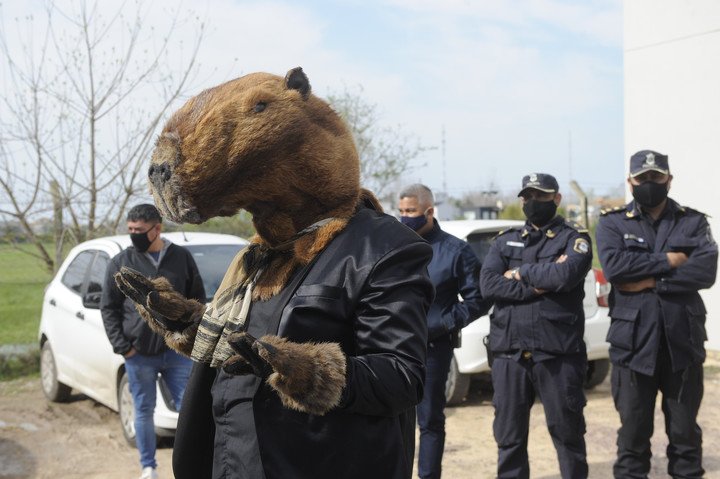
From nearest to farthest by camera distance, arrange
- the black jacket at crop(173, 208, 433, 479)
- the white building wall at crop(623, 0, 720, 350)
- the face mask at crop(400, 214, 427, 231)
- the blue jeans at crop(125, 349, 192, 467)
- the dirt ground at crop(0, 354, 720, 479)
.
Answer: the black jacket at crop(173, 208, 433, 479) → the face mask at crop(400, 214, 427, 231) → the blue jeans at crop(125, 349, 192, 467) → the dirt ground at crop(0, 354, 720, 479) → the white building wall at crop(623, 0, 720, 350)

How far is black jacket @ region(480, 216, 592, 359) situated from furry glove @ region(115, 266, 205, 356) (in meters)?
2.81

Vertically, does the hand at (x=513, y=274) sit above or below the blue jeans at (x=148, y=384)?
above

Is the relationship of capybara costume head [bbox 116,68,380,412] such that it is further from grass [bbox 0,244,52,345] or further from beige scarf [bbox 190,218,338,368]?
grass [bbox 0,244,52,345]

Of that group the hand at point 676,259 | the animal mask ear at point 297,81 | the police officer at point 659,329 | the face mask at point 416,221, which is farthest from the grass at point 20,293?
the animal mask ear at point 297,81

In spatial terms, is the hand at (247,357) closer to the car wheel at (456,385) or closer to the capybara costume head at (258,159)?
the capybara costume head at (258,159)

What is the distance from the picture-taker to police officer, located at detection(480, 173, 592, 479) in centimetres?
478

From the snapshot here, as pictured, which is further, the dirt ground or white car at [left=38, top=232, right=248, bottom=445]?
white car at [left=38, top=232, right=248, bottom=445]

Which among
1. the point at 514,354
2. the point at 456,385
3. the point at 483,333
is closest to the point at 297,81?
the point at 514,354

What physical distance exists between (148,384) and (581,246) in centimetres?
318

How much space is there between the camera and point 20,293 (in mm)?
12859

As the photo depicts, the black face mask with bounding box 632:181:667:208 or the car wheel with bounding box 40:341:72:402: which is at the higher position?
the black face mask with bounding box 632:181:667:208

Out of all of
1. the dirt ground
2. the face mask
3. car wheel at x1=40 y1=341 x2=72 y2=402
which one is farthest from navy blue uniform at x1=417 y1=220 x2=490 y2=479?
car wheel at x1=40 y1=341 x2=72 y2=402

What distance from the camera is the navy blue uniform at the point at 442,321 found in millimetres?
5191

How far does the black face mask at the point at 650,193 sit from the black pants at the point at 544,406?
3.56 ft
